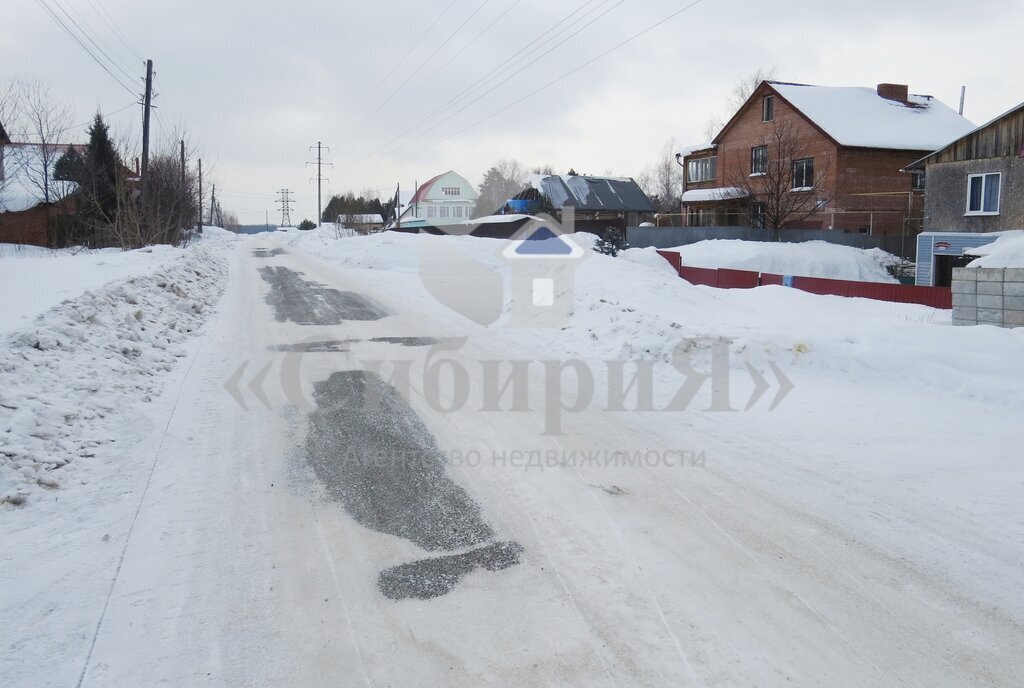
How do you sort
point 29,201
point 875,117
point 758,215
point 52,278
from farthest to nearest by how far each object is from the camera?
1. point 875,117
2. point 758,215
3. point 29,201
4. point 52,278

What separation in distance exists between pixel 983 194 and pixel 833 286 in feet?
39.8

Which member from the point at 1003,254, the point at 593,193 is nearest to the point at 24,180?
the point at 593,193

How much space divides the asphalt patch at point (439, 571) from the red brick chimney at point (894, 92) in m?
45.8

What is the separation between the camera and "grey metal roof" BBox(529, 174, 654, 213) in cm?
4844

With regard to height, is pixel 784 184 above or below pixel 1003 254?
above

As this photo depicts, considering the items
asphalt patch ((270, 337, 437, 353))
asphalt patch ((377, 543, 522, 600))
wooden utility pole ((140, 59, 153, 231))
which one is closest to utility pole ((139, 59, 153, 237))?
wooden utility pole ((140, 59, 153, 231))

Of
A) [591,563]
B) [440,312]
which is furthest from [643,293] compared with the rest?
[591,563]

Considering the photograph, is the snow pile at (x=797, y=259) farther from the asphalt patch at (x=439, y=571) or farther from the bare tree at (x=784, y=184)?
the asphalt patch at (x=439, y=571)

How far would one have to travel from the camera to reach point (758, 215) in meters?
36.2

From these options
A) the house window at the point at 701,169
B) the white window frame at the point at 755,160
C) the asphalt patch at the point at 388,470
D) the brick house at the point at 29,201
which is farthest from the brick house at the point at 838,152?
the brick house at the point at 29,201

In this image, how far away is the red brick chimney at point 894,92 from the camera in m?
39.9

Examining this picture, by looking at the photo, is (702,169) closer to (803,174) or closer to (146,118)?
Answer: (803,174)

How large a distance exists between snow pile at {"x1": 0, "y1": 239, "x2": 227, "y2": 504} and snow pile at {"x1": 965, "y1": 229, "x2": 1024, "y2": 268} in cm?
1747

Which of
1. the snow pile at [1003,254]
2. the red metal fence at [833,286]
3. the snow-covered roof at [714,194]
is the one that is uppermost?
the snow-covered roof at [714,194]
